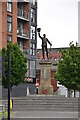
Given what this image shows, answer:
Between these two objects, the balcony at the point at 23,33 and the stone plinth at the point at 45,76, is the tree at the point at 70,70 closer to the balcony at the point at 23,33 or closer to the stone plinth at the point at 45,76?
the stone plinth at the point at 45,76

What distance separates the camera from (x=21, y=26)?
61.9 meters

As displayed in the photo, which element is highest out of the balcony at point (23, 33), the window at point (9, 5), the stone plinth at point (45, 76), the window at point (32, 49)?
the window at point (9, 5)

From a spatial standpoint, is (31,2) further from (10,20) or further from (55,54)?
(55,54)

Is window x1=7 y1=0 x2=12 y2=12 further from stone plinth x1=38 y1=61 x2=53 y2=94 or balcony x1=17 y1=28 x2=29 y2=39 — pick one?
stone plinth x1=38 y1=61 x2=53 y2=94

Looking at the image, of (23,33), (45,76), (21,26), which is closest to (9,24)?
(23,33)

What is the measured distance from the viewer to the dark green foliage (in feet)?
140

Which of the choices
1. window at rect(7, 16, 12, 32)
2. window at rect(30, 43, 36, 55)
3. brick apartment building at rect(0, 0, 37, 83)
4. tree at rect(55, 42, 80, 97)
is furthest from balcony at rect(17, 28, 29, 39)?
tree at rect(55, 42, 80, 97)

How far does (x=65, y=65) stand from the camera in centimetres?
4378

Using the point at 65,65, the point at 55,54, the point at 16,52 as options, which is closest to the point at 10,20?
the point at 16,52

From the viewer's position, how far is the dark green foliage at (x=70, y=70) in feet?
140

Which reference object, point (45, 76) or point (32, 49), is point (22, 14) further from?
point (45, 76)

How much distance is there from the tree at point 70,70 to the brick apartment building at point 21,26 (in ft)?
39.7

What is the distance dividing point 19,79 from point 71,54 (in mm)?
6612

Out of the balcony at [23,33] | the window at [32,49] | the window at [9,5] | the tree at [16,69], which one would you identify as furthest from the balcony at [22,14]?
the tree at [16,69]
